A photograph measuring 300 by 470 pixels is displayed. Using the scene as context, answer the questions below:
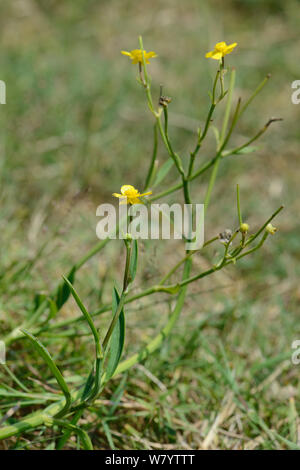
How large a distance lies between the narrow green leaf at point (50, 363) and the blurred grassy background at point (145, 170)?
0.81 feet

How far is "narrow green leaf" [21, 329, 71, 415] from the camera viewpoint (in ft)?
2.35

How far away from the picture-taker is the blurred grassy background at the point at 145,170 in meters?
1.18

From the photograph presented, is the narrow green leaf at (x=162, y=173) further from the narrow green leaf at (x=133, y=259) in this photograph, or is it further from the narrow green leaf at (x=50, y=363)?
the narrow green leaf at (x=50, y=363)

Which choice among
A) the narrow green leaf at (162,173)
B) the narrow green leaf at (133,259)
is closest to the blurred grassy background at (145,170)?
the narrow green leaf at (162,173)

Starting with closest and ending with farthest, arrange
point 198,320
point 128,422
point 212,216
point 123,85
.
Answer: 1. point 128,422
2. point 198,320
3. point 212,216
4. point 123,85

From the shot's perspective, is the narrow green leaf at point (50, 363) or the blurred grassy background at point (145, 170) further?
the blurred grassy background at point (145, 170)

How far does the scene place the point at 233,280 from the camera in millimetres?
1709

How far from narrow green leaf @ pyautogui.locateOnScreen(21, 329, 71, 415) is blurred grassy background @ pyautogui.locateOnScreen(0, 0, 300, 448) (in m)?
0.25

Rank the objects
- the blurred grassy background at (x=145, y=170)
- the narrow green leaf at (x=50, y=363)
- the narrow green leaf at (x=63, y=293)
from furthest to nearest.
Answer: the blurred grassy background at (x=145, y=170) → the narrow green leaf at (x=63, y=293) → the narrow green leaf at (x=50, y=363)

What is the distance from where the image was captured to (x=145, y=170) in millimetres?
1982
